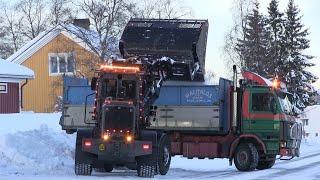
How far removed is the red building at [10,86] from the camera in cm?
3675

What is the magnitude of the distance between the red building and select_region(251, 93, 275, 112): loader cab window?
61.7ft

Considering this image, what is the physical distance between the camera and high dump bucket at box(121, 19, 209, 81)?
20.1 m

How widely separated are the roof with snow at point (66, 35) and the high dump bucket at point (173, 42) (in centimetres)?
2085

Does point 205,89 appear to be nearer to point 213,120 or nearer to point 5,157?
point 213,120

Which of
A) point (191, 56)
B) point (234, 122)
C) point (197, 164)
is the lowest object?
point (197, 164)

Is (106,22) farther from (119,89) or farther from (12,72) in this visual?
(119,89)

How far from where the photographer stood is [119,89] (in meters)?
17.5

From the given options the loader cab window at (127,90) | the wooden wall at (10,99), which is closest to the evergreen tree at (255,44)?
the wooden wall at (10,99)

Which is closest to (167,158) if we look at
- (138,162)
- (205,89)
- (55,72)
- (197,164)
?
(138,162)

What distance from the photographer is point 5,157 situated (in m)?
19.3

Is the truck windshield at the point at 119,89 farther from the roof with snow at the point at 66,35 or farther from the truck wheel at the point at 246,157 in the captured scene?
the roof with snow at the point at 66,35

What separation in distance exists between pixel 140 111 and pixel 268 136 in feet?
18.4

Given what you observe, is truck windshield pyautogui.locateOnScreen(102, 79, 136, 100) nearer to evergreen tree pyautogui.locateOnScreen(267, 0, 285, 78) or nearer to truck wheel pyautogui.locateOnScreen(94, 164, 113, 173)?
truck wheel pyautogui.locateOnScreen(94, 164, 113, 173)

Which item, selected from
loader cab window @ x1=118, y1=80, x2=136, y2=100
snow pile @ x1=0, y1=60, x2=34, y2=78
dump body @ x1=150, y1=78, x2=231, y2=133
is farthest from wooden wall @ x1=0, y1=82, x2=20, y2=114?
loader cab window @ x1=118, y1=80, x2=136, y2=100
